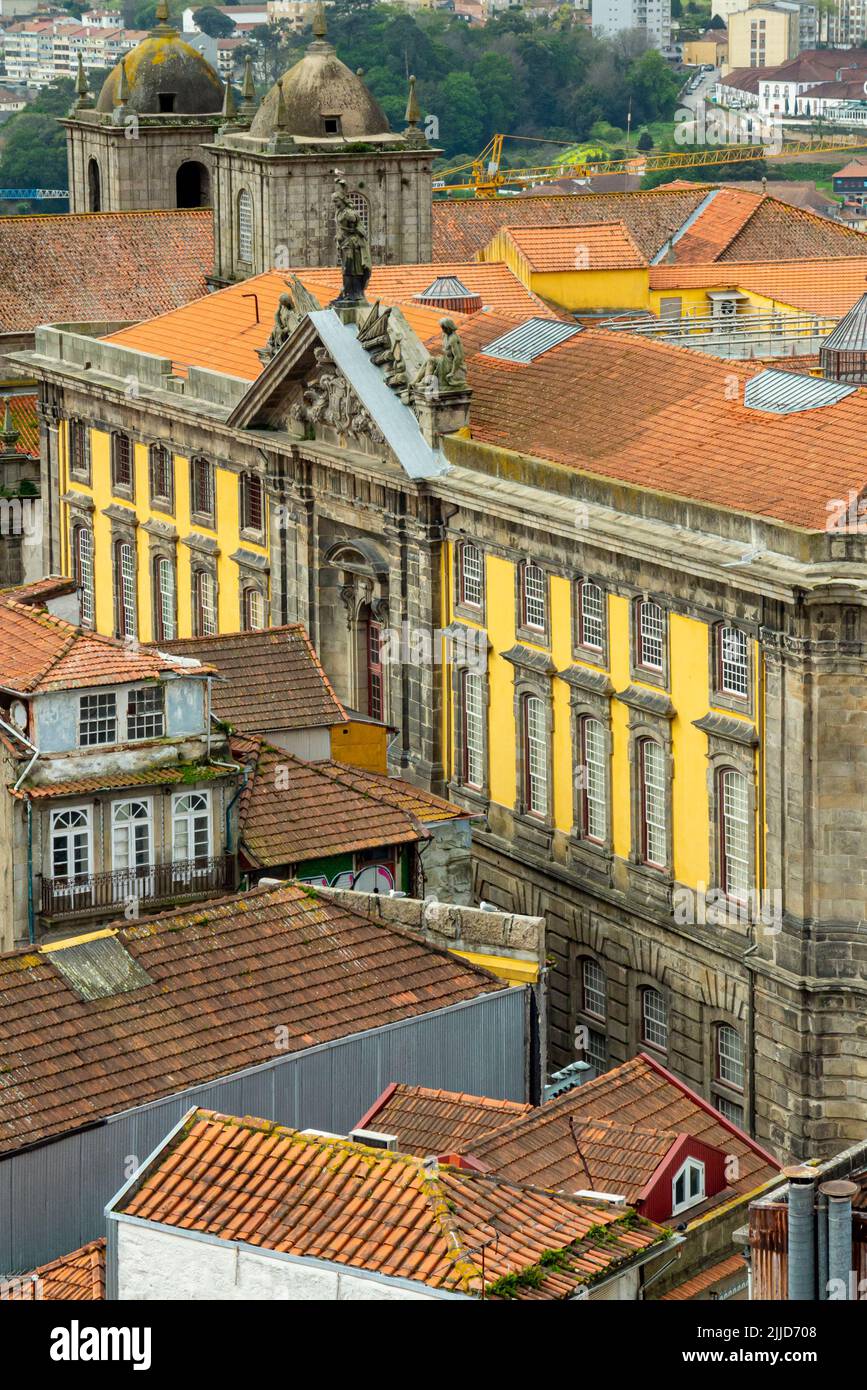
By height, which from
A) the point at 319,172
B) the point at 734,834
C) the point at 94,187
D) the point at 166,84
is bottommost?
the point at 734,834

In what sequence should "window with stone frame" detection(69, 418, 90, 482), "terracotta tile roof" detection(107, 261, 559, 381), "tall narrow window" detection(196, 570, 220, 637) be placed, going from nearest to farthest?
"tall narrow window" detection(196, 570, 220, 637) → "terracotta tile roof" detection(107, 261, 559, 381) → "window with stone frame" detection(69, 418, 90, 482)

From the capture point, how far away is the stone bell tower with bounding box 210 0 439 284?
112750 mm

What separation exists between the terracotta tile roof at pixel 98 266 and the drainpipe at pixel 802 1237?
301 ft

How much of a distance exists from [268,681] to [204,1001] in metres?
19.9

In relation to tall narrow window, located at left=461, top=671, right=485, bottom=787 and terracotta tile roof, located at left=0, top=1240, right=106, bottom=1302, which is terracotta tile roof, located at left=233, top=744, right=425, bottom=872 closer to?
tall narrow window, located at left=461, top=671, right=485, bottom=787

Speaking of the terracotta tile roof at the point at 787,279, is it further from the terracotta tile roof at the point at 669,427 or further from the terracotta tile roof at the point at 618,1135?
the terracotta tile roof at the point at 618,1135

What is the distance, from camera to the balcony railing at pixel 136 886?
6178cm

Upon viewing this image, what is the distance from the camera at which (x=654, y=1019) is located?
73.6 m

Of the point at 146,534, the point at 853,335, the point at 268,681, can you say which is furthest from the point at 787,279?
the point at 268,681

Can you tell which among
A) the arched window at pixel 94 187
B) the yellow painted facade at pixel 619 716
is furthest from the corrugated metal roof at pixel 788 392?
the arched window at pixel 94 187

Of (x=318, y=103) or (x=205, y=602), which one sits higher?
(x=318, y=103)

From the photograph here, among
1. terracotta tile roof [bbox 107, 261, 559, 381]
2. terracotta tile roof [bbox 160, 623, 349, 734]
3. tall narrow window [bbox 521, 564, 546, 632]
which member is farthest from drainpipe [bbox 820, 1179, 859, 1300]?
terracotta tile roof [bbox 107, 261, 559, 381]

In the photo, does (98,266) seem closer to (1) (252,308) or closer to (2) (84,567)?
(2) (84,567)

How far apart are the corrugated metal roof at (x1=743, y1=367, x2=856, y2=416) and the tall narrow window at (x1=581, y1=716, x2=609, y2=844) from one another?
8.01 metres
